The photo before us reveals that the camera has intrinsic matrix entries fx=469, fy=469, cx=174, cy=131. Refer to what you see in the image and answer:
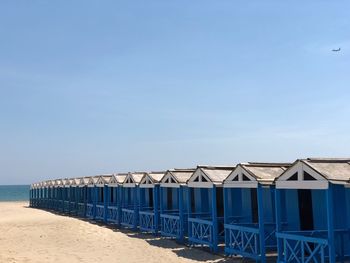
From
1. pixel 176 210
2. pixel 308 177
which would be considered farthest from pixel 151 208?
pixel 308 177

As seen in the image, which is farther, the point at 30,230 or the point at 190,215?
the point at 30,230

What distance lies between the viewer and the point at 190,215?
1833 cm

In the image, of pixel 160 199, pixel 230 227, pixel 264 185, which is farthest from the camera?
pixel 160 199

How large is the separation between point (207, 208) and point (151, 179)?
137 inches

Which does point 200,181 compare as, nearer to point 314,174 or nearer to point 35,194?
point 314,174

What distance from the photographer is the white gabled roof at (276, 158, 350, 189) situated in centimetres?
1109

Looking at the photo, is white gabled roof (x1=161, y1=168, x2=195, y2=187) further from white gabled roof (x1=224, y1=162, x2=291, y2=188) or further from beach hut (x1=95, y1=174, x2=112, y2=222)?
beach hut (x1=95, y1=174, x2=112, y2=222)

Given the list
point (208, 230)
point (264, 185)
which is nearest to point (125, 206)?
point (208, 230)

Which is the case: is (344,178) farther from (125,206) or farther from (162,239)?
(125,206)

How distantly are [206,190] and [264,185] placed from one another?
20.2 ft

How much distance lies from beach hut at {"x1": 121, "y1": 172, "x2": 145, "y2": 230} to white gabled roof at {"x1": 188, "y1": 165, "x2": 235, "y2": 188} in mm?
6304

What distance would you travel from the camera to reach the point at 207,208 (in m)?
19.5

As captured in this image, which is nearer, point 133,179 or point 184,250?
point 184,250

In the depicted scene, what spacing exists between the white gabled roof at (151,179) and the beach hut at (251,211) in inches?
202
